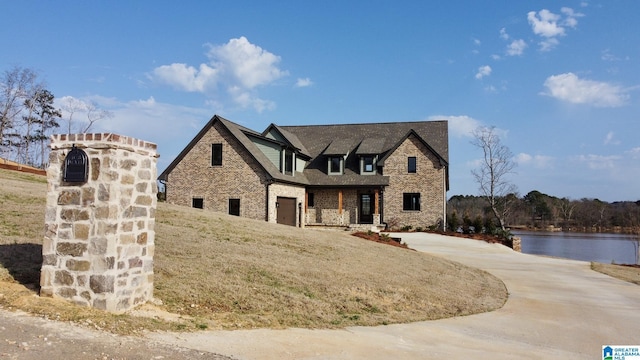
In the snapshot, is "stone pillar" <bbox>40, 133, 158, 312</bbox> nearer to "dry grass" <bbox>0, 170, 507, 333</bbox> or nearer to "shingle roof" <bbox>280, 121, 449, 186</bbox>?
"dry grass" <bbox>0, 170, 507, 333</bbox>

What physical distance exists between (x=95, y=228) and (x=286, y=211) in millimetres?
24333

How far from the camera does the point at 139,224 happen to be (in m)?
7.52

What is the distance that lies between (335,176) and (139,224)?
2821 centimetres

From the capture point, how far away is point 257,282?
9820 millimetres

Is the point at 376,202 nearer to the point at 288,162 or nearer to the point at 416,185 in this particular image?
the point at 416,185

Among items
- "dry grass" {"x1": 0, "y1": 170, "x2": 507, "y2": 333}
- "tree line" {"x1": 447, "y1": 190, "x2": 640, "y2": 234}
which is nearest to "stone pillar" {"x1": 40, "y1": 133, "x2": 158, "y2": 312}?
"dry grass" {"x1": 0, "y1": 170, "x2": 507, "y2": 333}

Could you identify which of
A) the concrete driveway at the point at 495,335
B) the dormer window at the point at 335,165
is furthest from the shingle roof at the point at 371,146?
the concrete driveway at the point at 495,335

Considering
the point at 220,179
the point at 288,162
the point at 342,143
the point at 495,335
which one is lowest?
the point at 495,335

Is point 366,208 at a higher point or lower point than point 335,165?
lower

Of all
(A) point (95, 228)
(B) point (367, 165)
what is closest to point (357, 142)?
(B) point (367, 165)

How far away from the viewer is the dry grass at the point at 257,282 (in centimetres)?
746

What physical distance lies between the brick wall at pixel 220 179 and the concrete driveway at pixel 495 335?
18.2 m

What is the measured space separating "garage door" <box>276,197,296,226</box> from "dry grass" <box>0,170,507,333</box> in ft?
44.9

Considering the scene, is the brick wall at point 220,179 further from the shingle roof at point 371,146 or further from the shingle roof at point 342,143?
the shingle roof at point 371,146
